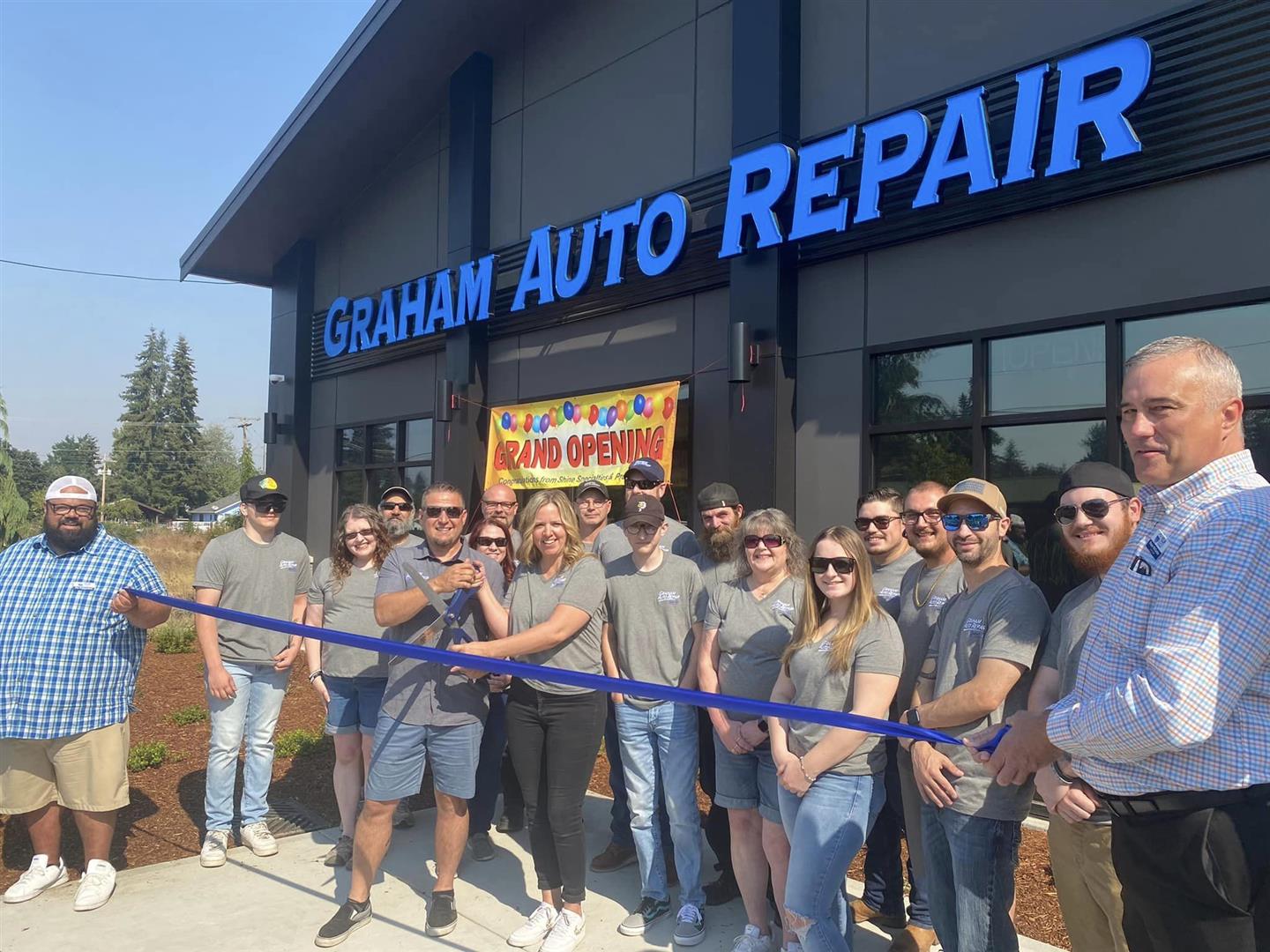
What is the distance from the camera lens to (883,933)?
393 centimetres

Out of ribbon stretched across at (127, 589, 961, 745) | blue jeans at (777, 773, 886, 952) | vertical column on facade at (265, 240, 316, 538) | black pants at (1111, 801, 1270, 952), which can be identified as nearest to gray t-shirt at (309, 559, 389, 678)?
ribbon stretched across at (127, 589, 961, 745)

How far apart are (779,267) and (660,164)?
2200 millimetres

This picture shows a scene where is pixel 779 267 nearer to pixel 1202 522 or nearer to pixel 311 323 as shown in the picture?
pixel 1202 522

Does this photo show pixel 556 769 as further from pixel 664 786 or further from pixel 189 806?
pixel 189 806

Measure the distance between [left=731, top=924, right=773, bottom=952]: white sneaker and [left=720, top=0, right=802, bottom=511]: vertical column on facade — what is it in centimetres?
409

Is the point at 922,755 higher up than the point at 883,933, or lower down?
higher up

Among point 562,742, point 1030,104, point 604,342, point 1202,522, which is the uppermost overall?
point 1030,104

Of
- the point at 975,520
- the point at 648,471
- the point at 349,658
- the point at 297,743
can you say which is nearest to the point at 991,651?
the point at 975,520

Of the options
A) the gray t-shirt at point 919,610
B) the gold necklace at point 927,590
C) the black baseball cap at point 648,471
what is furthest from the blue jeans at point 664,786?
the black baseball cap at point 648,471

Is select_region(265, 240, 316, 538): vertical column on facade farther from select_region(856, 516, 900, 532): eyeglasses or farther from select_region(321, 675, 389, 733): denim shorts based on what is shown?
select_region(856, 516, 900, 532): eyeglasses

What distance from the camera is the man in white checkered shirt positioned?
169 cm

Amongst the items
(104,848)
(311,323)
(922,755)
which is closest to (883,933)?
(922,755)

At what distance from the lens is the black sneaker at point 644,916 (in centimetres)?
394

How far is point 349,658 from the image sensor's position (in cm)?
467
